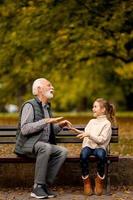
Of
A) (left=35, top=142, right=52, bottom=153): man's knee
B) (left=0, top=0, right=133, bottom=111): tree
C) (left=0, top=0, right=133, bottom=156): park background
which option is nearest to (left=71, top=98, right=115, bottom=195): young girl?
(left=35, top=142, right=52, bottom=153): man's knee

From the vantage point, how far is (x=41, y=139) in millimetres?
8547

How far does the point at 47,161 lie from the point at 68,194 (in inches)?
26.9

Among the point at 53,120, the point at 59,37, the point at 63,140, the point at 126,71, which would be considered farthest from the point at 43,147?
the point at 126,71

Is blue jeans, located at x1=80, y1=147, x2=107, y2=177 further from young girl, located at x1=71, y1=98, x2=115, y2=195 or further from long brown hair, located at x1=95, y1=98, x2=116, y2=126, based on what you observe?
long brown hair, located at x1=95, y1=98, x2=116, y2=126

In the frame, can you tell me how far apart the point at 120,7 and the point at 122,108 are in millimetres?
25665

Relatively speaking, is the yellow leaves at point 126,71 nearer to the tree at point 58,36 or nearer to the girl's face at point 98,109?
the tree at point 58,36

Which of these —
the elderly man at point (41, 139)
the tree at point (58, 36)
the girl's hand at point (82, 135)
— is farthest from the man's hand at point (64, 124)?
the tree at point (58, 36)

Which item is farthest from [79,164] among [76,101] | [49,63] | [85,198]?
[76,101]

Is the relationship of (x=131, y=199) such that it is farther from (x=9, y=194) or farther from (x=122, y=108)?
(x=122, y=108)

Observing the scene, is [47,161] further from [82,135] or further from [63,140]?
[63,140]

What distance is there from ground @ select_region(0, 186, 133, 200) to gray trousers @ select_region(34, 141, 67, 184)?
293 millimetres

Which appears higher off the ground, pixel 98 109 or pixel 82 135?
pixel 98 109

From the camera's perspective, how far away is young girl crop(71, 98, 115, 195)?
8484 mm

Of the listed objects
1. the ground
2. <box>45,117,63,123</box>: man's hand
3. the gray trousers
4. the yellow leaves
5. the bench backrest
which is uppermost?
the yellow leaves
